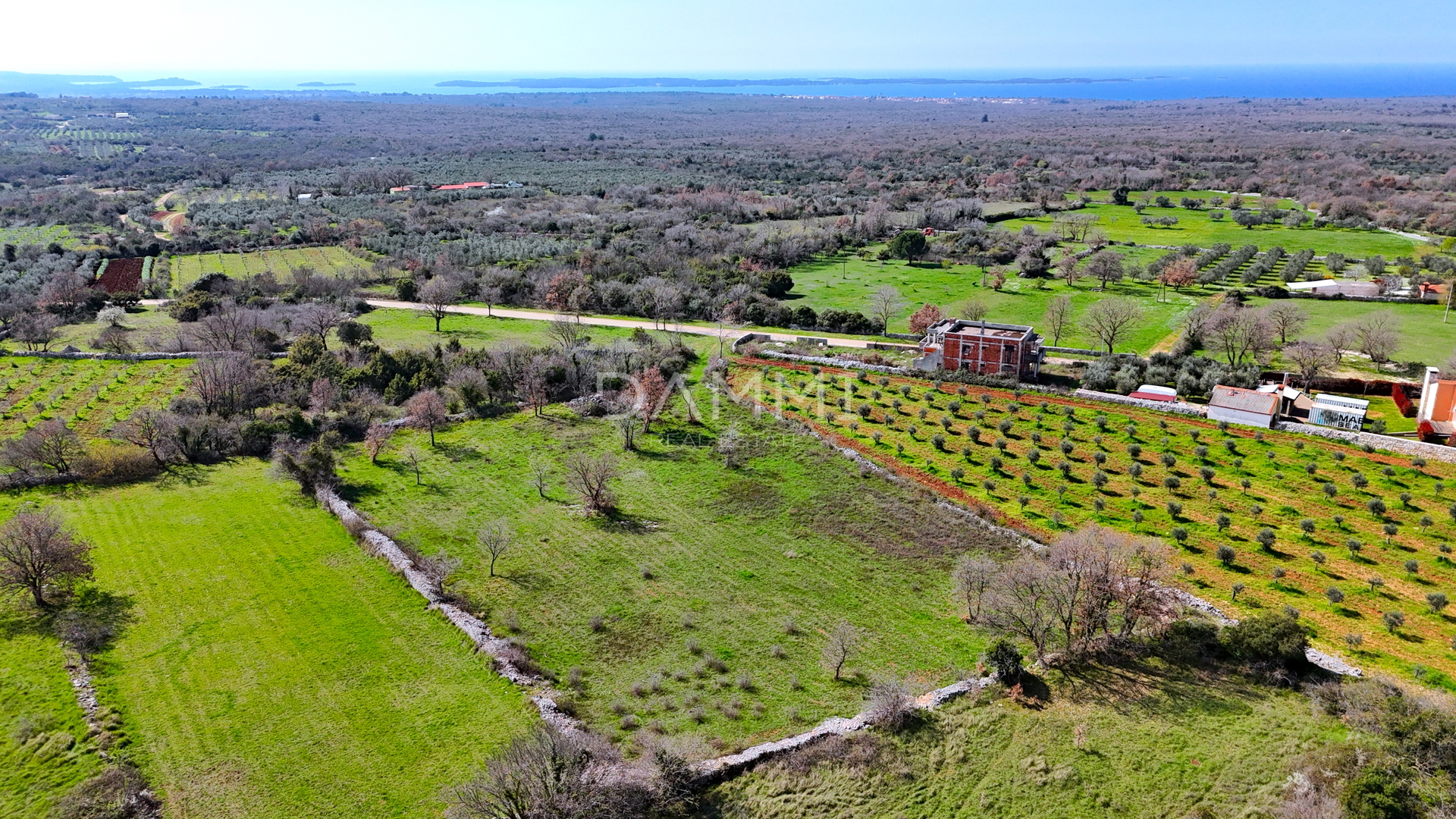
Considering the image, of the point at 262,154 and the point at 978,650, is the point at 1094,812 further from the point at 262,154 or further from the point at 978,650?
the point at 262,154

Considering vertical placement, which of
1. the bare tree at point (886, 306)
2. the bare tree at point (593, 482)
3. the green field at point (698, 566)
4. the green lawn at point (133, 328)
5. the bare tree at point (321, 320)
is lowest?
the green field at point (698, 566)

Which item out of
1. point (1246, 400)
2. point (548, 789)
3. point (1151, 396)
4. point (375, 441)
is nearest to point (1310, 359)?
point (1246, 400)

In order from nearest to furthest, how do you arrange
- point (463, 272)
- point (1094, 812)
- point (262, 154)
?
point (1094, 812), point (463, 272), point (262, 154)

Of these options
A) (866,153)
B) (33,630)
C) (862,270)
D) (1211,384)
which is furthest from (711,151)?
(33,630)

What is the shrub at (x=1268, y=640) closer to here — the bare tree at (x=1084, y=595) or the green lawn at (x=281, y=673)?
the bare tree at (x=1084, y=595)

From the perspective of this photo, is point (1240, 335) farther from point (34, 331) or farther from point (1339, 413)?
point (34, 331)

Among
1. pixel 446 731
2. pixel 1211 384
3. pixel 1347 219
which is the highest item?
pixel 1347 219

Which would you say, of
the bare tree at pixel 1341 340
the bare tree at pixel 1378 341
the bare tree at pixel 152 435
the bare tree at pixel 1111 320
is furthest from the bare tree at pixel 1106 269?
the bare tree at pixel 152 435

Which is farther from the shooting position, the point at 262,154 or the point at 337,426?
the point at 262,154
